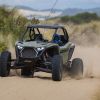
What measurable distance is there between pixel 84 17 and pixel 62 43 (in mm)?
57822

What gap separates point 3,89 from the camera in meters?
15.5

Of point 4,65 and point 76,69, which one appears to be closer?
point 4,65

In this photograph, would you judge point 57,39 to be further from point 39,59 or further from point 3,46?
point 3,46

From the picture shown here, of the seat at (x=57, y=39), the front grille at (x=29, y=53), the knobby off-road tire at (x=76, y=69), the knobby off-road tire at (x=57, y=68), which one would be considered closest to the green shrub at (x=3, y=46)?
the seat at (x=57, y=39)

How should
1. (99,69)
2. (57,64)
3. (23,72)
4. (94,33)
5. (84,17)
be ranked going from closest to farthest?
1. (57,64)
2. (23,72)
3. (99,69)
4. (94,33)
5. (84,17)

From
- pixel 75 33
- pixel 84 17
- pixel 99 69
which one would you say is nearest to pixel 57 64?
pixel 99 69

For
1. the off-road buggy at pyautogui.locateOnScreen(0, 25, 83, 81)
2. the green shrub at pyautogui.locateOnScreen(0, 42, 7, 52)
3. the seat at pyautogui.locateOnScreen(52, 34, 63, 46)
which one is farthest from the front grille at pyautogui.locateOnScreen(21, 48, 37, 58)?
the green shrub at pyautogui.locateOnScreen(0, 42, 7, 52)

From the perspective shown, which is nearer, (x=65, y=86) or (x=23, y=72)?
(x=65, y=86)

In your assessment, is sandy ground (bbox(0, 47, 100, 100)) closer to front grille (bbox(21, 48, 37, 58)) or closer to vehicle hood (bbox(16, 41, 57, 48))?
front grille (bbox(21, 48, 37, 58))

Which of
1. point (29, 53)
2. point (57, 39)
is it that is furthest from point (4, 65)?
point (57, 39)

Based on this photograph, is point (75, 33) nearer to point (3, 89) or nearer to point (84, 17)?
point (84, 17)

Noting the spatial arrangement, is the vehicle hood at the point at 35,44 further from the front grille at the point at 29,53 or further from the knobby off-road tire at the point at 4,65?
the knobby off-road tire at the point at 4,65

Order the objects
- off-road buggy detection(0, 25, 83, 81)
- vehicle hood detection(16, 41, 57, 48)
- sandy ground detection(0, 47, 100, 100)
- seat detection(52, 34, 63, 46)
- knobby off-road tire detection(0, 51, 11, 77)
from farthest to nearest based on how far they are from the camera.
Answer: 1. seat detection(52, 34, 63, 46)
2. knobby off-road tire detection(0, 51, 11, 77)
3. vehicle hood detection(16, 41, 57, 48)
4. off-road buggy detection(0, 25, 83, 81)
5. sandy ground detection(0, 47, 100, 100)

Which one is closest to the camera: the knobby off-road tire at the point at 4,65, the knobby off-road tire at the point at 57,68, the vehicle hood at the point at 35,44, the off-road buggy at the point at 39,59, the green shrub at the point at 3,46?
the knobby off-road tire at the point at 57,68
